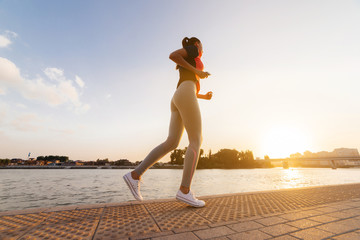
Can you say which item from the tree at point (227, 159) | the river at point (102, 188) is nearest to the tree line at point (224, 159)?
the tree at point (227, 159)

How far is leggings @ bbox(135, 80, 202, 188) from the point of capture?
7.77 feet

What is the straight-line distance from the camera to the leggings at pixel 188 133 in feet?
7.77

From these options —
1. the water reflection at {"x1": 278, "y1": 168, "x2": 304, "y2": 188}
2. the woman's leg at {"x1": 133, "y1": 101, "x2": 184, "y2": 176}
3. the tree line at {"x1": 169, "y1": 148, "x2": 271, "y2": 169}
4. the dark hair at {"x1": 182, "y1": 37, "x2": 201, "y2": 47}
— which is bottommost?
the water reflection at {"x1": 278, "y1": 168, "x2": 304, "y2": 188}

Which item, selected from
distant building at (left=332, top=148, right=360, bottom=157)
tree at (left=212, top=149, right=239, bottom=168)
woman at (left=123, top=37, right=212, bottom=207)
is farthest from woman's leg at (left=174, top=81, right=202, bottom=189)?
distant building at (left=332, top=148, right=360, bottom=157)

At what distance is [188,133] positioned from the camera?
8.06 ft

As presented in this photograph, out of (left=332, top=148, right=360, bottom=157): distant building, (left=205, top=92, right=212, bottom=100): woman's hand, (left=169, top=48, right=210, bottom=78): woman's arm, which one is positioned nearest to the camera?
(left=169, top=48, right=210, bottom=78): woman's arm

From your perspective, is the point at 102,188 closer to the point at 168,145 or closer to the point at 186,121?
the point at 168,145

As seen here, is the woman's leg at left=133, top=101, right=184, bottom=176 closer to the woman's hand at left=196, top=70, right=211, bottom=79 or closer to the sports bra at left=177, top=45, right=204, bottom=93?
the sports bra at left=177, top=45, right=204, bottom=93

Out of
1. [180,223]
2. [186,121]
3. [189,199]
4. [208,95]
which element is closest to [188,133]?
[186,121]

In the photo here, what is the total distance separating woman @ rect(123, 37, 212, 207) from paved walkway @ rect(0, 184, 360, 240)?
1.12 ft

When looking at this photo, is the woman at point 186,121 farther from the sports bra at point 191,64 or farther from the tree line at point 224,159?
the tree line at point 224,159

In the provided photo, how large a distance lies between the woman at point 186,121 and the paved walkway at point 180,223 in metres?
0.34

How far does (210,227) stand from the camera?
1.53 metres

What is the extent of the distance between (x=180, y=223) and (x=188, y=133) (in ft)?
3.79
